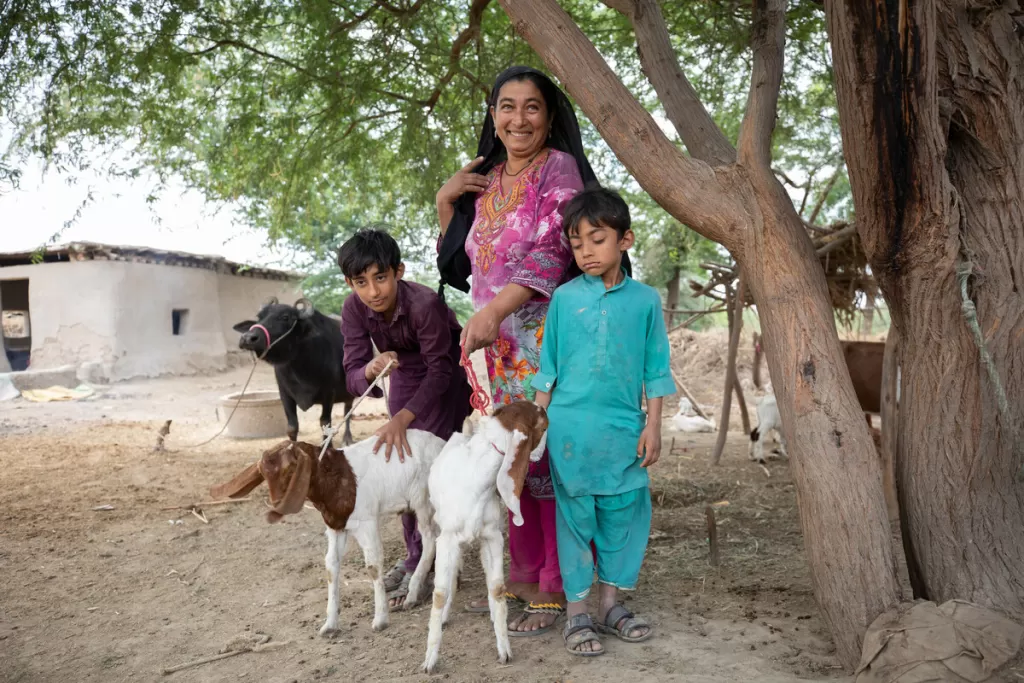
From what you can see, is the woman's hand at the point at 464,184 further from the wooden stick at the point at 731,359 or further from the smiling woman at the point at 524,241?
the wooden stick at the point at 731,359

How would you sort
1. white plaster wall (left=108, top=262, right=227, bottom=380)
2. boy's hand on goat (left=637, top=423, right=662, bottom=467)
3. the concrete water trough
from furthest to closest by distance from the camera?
white plaster wall (left=108, top=262, right=227, bottom=380)
the concrete water trough
boy's hand on goat (left=637, top=423, right=662, bottom=467)

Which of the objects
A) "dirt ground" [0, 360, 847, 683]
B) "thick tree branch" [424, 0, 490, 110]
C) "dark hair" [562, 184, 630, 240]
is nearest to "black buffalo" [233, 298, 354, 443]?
"dirt ground" [0, 360, 847, 683]

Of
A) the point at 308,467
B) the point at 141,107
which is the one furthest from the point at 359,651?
the point at 141,107

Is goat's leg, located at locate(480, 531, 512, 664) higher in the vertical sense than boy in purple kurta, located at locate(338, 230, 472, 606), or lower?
lower

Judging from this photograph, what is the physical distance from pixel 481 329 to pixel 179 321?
1494cm

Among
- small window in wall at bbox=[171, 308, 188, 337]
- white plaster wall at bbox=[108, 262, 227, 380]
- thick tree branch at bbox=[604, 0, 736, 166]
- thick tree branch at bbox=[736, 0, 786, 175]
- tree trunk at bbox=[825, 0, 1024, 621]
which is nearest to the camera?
tree trunk at bbox=[825, 0, 1024, 621]

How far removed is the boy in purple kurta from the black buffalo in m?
2.71

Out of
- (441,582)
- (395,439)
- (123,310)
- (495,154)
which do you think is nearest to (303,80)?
(495,154)

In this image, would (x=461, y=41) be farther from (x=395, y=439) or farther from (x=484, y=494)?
(x=484, y=494)

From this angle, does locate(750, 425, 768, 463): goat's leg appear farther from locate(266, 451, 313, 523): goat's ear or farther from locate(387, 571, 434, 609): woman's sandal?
locate(266, 451, 313, 523): goat's ear

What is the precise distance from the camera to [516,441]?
98.0 inches

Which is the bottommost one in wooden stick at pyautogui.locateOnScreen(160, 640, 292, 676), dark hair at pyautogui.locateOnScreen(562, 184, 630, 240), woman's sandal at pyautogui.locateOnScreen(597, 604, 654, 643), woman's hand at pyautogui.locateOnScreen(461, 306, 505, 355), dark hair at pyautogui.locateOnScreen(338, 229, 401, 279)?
wooden stick at pyautogui.locateOnScreen(160, 640, 292, 676)

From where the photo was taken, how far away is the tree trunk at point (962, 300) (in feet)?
7.82

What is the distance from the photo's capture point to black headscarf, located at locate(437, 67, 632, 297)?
2.86m
